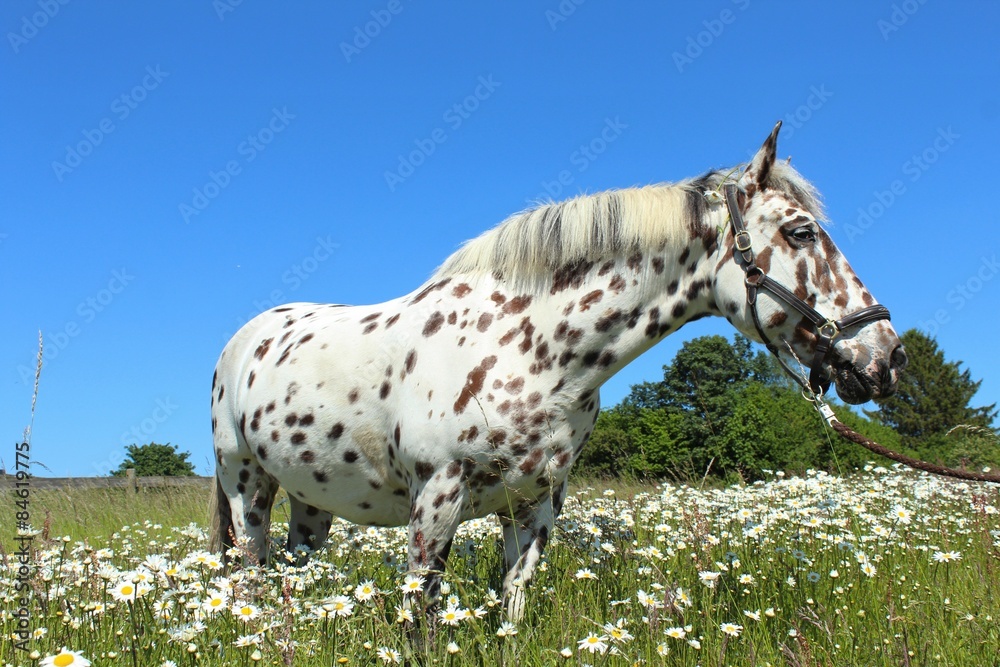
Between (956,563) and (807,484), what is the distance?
198 cm

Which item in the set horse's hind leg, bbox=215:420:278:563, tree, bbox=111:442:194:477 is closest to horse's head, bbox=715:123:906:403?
horse's hind leg, bbox=215:420:278:563

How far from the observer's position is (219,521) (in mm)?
5945

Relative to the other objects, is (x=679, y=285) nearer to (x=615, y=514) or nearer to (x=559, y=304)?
(x=559, y=304)

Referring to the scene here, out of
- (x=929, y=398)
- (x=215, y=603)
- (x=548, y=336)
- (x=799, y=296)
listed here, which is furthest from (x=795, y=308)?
(x=929, y=398)

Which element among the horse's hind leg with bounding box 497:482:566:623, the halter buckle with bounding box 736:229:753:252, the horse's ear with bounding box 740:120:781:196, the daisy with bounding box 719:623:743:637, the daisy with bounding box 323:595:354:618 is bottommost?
the daisy with bounding box 719:623:743:637

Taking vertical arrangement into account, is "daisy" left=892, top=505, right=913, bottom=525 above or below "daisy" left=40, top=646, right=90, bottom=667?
above

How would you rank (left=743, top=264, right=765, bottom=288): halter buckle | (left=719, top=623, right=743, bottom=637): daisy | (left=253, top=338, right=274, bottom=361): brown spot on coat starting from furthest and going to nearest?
(left=253, top=338, right=274, bottom=361): brown spot on coat → (left=743, top=264, right=765, bottom=288): halter buckle → (left=719, top=623, right=743, bottom=637): daisy

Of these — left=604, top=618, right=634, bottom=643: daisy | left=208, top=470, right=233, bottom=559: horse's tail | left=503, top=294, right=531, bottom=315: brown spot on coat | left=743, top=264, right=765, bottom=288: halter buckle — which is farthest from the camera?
left=208, top=470, right=233, bottom=559: horse's tail

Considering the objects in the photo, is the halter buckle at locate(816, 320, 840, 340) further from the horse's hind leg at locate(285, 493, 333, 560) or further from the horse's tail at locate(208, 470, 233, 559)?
the horse's tail at locate(208, 470, 233, 559)

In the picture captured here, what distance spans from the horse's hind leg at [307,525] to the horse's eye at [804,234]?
12.8 ft

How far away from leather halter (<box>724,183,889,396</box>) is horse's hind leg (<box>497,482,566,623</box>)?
1.43 metres

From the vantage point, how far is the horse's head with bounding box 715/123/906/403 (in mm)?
3531

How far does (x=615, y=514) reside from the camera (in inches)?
214

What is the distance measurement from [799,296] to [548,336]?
49.6 inches
